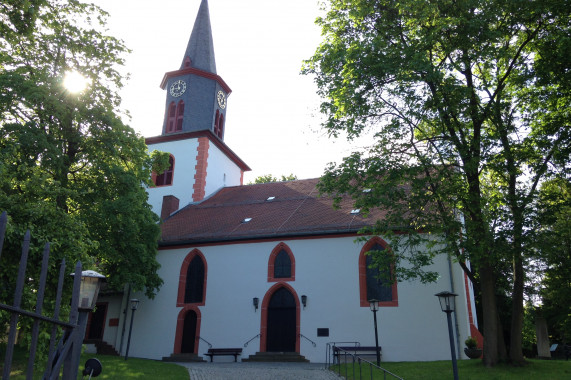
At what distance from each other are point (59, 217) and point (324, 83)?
8781 millimetres

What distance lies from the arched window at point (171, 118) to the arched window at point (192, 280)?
1027cm

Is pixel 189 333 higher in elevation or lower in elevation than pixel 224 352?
higher

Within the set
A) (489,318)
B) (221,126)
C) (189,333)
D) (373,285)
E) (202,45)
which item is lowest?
(189,333)

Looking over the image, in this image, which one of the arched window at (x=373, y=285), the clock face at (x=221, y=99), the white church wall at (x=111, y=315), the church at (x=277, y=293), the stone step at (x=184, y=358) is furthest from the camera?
the clock face at (x=221, y=99)

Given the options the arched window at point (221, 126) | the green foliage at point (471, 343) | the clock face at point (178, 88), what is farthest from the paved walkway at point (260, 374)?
the clock face at point (178, 88)

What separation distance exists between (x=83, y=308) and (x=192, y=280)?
17.8 metres

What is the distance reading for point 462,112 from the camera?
45.2 feet

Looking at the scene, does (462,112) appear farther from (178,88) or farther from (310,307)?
(178,88)

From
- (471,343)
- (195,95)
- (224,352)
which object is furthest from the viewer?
(195,95)

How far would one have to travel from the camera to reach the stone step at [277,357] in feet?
60.7

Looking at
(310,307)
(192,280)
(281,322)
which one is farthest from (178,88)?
(310,307)

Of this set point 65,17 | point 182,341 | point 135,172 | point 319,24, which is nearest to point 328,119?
point 319,24

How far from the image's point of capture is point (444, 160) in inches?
556

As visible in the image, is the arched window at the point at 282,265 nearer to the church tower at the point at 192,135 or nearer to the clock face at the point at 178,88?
the church tower at the point at 192,135
